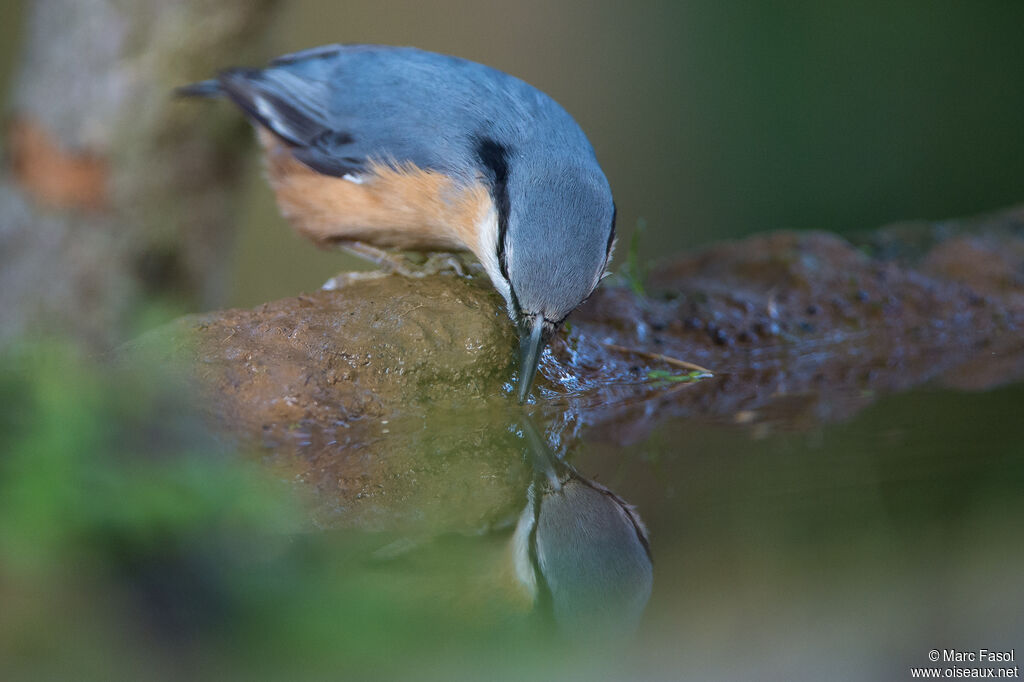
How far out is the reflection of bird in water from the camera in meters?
1.42

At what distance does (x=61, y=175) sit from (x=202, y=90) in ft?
1.99

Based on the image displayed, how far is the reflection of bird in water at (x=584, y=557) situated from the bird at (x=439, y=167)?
670mm

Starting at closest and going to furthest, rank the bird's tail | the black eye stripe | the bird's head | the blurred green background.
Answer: the bird's head, the black eye stripe, the bird's tail, the blurred green background

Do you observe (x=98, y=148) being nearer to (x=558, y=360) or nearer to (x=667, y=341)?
(x=558, y=360)

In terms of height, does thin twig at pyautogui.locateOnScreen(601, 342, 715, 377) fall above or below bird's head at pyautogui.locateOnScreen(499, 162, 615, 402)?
below

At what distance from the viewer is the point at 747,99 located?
20.8 ft

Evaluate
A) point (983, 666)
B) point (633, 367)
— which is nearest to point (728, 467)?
point (983, 666)

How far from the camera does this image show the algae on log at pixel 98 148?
334 cm

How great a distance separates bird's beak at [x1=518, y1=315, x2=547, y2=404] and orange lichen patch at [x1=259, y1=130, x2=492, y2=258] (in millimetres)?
373

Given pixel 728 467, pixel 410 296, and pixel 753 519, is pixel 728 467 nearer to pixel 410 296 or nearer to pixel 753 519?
pixel 753 519

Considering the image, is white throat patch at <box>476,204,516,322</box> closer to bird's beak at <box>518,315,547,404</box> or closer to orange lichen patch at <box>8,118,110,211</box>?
bird's beak at <box>518,315,547,404</box>

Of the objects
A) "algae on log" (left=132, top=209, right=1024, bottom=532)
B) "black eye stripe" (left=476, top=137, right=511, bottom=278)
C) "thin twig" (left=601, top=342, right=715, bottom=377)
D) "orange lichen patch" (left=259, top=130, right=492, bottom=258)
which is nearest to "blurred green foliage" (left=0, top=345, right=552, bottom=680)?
"algae on log" (left=132, top=209, right=1024, bottom=532)

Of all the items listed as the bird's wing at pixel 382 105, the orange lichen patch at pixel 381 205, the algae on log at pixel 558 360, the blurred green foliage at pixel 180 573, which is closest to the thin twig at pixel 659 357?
the algae on log at pixel 558 360

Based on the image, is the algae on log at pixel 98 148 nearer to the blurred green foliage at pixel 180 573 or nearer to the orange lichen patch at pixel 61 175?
the orange lichen patch at pixel 61 175
